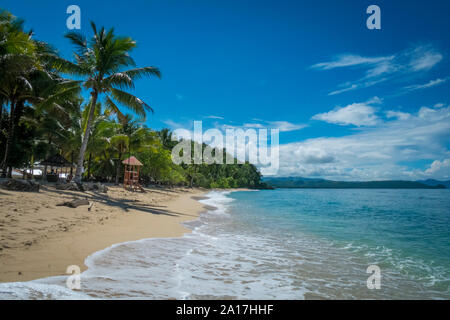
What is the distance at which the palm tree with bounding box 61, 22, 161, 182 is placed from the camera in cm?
1373

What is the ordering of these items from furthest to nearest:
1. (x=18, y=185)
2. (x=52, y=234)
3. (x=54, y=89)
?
(x=54, y=89), (x=18, y=185), (x=52, y=234)

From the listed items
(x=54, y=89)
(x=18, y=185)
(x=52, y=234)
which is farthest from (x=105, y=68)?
(x=52, y=234)

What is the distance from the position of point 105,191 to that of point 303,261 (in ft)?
49.0

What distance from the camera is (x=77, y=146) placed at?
23.7 meters

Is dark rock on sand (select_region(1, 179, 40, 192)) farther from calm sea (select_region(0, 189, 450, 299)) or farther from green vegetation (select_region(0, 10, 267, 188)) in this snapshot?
calm sea (select_region(0, 189, 450, 299))

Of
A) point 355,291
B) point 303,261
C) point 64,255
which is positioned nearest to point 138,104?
point 64,255

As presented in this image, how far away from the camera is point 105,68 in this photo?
1384cm

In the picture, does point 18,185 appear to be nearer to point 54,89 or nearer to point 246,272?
point 54,89

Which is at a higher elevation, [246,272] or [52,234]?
[52,234]

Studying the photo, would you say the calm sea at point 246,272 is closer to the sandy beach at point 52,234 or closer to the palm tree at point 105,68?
the sandy beach at point 52,234

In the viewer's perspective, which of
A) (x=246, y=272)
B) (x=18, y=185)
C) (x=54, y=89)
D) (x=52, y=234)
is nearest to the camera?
(x=246, y=272)

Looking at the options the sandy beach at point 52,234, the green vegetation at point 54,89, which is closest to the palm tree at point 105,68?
the green vegetation at point 54,89

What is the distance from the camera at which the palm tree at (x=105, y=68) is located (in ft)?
45.0

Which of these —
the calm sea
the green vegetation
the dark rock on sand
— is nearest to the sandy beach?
the calm sea
